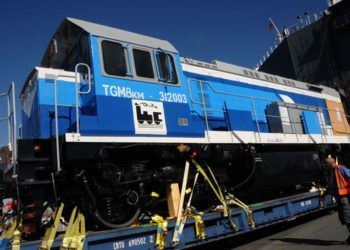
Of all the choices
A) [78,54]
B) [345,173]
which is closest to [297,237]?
[345,173]

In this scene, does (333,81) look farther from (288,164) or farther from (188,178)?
(188,178)

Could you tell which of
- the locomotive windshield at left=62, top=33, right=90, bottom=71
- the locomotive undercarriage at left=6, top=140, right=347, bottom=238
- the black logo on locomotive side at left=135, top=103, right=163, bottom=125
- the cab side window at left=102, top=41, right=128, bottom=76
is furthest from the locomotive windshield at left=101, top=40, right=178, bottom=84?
the locomotive undercarriage at left=6, top=140, right=347, bottom=238

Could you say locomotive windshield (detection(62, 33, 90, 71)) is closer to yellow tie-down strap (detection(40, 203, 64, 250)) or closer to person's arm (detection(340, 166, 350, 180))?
yellow tie-down strap (detection(40, 203, 64, 250))

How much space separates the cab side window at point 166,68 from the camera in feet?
20.2

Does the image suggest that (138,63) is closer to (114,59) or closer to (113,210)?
(114,59)

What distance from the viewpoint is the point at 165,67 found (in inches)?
247

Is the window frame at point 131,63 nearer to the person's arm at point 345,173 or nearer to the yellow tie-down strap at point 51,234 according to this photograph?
the yellow tie-down strap at point 51,234

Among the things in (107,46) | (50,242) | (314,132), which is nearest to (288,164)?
(314,132)

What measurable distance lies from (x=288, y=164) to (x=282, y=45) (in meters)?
17.5

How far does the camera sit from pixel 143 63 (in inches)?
235

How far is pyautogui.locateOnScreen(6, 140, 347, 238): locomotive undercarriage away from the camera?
4754 mm

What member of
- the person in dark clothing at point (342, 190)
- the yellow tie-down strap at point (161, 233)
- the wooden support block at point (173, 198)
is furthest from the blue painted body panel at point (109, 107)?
the person in dark clothing at point (342, 190)

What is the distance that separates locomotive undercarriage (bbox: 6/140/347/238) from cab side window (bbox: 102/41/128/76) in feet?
3.89

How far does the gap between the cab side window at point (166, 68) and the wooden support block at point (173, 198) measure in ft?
5.87
